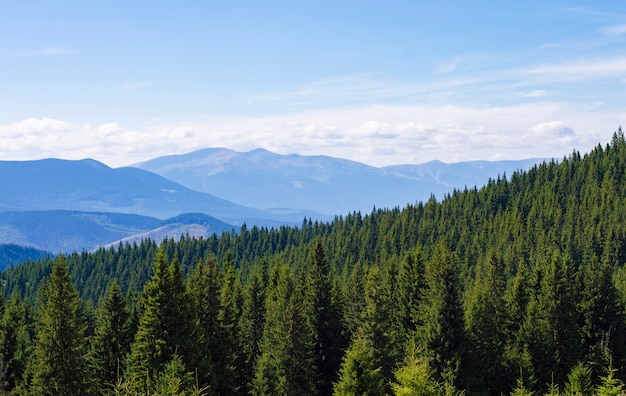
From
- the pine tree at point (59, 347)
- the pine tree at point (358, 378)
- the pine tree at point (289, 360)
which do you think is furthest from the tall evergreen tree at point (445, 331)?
the pine tree at point (59, 347)

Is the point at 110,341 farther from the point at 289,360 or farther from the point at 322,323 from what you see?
the point at 322,323

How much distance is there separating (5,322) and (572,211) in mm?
129188

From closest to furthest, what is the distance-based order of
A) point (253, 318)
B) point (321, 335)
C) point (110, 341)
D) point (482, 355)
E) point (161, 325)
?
point (161, 325) < point (482, 355) < point (110, 341) < point (321, 335) < point (253, 318)

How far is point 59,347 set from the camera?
129 ft

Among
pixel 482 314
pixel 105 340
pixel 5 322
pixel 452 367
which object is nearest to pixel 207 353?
pixel 105 340

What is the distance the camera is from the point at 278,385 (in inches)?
1871

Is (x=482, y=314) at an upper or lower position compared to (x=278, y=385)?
upper

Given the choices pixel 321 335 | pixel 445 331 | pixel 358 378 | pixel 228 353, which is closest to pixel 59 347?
pixel 228 353

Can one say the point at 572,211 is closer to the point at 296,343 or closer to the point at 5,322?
the point at 296,343

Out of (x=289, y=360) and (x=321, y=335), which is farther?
(x=321, y=335)

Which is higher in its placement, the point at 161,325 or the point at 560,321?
the point at 161,325

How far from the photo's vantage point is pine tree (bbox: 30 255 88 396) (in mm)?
38906

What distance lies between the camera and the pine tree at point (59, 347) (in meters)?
38.9

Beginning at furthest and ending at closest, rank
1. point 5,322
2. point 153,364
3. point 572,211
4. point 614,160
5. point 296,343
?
point 614,160, point 572,211, point 5,322, point 296,343, point 153,364
